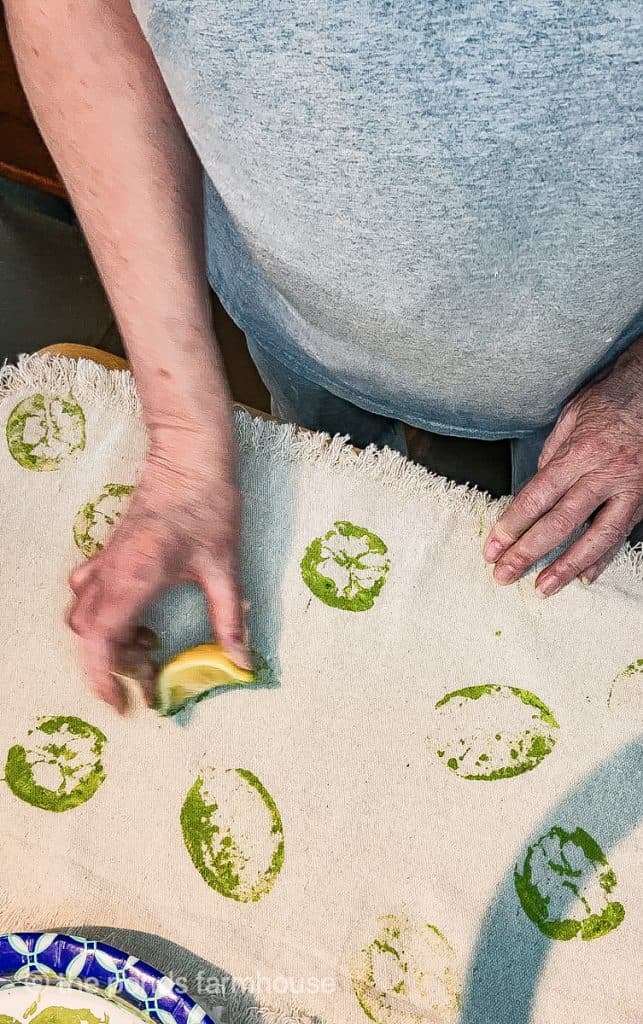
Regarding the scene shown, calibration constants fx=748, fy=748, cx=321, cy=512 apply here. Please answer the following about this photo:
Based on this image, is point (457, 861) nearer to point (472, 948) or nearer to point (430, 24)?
point (472, 948)

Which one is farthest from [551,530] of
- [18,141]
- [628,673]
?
[18,141]

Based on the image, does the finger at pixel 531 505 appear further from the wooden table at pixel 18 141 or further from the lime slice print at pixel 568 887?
the wooden table at pixel 18 141

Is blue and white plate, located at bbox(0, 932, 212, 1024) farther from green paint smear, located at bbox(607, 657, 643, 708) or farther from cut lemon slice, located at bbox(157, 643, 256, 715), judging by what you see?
green paint smear, located at bbox(607, 657, 643, 708)

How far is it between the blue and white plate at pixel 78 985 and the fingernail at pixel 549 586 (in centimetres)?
34

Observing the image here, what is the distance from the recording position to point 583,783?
506mm

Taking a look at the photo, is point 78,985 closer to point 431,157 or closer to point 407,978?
point 407,978

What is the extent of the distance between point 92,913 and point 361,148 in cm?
47

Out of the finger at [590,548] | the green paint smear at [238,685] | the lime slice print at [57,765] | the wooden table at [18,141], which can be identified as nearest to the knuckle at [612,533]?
the finger at [590,548]

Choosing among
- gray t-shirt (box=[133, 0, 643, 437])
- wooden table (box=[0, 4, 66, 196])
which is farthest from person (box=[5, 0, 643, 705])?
A: wooden table (box=[0, 4, 66, 196])

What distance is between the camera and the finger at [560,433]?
55 centimetres

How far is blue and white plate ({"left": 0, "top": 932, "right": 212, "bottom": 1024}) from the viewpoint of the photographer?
17.1 inches

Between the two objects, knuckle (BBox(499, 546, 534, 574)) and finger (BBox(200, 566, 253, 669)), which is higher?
knuckle (BBox(499, 546, 534, 574))

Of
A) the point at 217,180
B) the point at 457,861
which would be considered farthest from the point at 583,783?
the point at 217,180

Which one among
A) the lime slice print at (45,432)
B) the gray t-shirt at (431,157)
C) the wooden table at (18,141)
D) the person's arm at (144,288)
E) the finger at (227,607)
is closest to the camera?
the gray t-shirt at (431,157)
